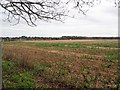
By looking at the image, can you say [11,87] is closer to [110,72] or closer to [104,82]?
[104,82]

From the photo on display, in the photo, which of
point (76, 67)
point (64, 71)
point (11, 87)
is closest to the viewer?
point (11, 87)

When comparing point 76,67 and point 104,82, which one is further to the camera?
point 76,67

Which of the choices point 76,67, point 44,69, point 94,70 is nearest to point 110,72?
point 94,70

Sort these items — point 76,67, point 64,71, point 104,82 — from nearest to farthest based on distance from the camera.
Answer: point 104,82
point 64,71
point 76,67

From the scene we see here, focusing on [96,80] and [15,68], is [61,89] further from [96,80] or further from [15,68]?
[15,68]

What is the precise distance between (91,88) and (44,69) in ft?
13.6

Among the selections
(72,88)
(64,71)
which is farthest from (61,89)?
(64,71)

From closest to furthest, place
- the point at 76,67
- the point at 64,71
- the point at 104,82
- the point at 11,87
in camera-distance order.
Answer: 1. the point at 11,87
2. the point at 104,82
3. the point at 64,71
4. the point at 76,67

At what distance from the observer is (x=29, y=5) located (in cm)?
1376

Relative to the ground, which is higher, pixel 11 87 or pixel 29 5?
pixel 29 5

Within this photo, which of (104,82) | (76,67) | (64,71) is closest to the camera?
(104,82)

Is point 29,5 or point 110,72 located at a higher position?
point 29,5

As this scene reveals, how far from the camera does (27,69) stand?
16.6m

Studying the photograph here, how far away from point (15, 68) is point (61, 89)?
439 centimetres
